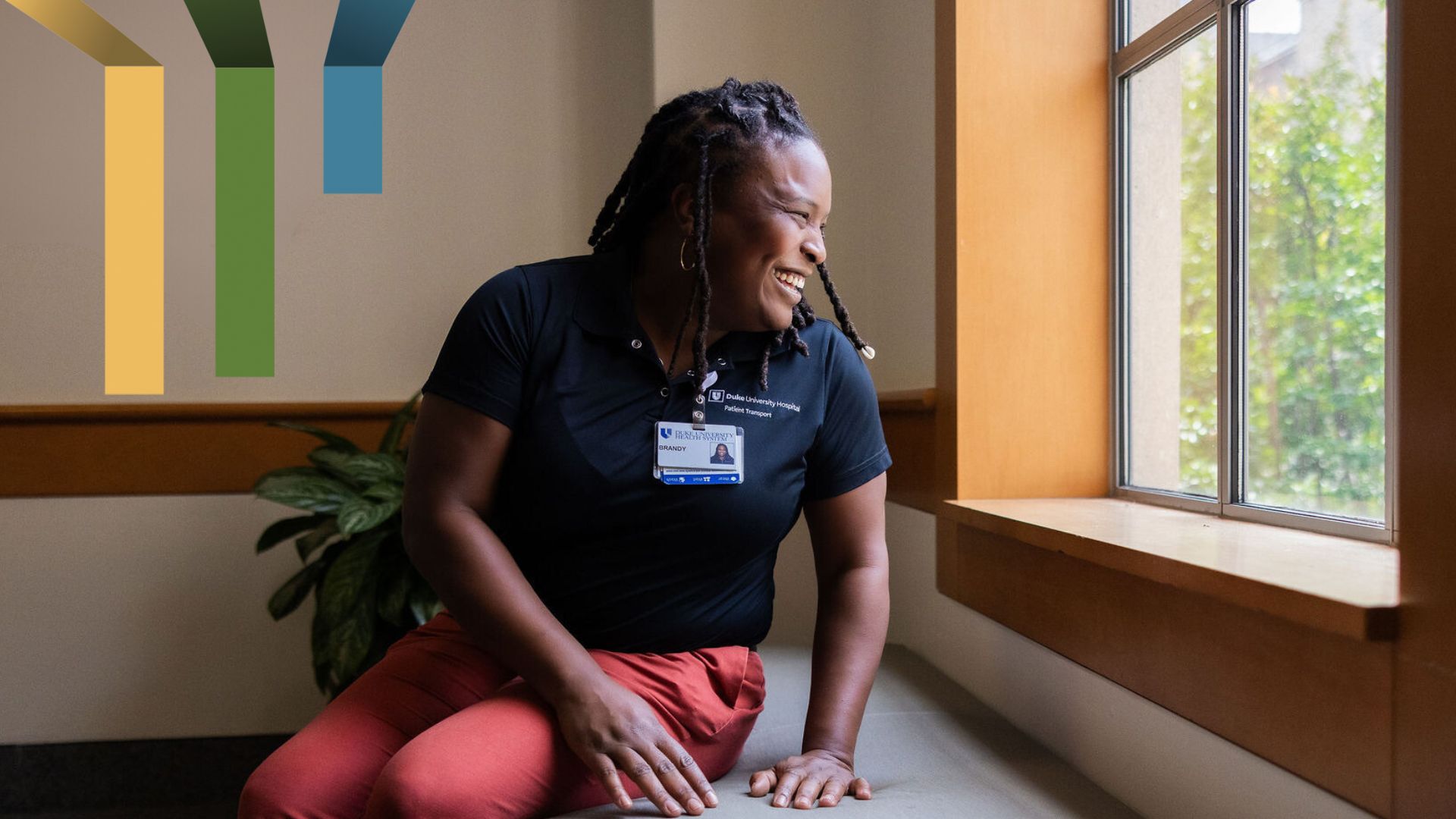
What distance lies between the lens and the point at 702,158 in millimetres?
1497

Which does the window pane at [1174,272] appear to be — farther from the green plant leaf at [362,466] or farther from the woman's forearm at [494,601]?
the green plant leaf at [362,466]

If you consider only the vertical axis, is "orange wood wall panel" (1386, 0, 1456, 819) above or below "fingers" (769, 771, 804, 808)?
above

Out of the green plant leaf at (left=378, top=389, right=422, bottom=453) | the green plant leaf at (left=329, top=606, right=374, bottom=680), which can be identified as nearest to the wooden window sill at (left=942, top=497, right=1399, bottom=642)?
the green plant leaf at (left=329, top=606, right=374, bottom=680)

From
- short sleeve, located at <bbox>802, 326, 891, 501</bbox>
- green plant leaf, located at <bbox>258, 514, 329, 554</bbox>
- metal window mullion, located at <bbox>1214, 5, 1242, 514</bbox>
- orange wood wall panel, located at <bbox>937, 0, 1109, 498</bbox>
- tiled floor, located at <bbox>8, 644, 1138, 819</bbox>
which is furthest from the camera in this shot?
green plant leaf, located at <bbox>258, 514, 329, 554</bbox>

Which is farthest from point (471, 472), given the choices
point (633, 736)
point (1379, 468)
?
point (1379, 468)

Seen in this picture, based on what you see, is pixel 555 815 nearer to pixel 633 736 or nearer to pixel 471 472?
pixel 633 736

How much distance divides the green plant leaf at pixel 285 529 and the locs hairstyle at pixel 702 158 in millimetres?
1291

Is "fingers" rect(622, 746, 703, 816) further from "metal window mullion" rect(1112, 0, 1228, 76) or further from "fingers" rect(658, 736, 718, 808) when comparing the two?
"metal window mullion" rect(1112, 0, 1228, 76)

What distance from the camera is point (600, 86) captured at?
10.2ft

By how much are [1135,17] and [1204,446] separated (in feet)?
2.93

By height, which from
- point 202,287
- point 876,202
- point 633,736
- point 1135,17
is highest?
point 1135,17

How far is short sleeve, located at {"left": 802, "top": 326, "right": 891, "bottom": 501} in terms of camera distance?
5.18 ft

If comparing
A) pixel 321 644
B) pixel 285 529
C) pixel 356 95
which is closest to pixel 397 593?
pixel 321 644

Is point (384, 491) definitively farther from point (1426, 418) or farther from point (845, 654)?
point (1426, 418)
